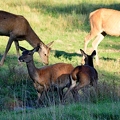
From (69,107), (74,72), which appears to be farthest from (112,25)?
(69,107)

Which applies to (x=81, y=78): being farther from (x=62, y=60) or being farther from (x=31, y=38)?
(x=62, y=60)

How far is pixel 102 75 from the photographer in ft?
47.5

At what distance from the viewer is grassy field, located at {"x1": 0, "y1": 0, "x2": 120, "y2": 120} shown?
874 cm

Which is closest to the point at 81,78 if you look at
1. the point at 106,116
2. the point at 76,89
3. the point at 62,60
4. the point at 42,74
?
the point at 76,89

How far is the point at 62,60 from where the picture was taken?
16.2 metres

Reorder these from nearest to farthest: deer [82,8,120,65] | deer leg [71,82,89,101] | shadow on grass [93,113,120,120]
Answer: shadow on grass [93,113,120,120], deer leg [71,82,89,101], deer [82,8,120,65]

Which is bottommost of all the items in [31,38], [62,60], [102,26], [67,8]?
[62,60]

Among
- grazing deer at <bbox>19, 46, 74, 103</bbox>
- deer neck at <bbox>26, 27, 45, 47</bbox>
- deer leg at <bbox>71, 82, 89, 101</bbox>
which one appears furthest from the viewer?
deer neck at <bbox>26, 27, 45, 47</bbox>

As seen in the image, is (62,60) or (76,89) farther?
(62,60)

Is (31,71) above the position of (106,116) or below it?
above

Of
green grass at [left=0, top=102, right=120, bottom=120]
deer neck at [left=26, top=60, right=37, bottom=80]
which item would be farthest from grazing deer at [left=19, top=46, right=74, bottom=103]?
green grass at [left=0, top=102, right=120, bottom=120]

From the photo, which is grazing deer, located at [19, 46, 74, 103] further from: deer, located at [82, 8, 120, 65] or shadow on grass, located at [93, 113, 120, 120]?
deer, located at [82, 8, 120, 65]

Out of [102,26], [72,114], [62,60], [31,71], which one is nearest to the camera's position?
[72,114]

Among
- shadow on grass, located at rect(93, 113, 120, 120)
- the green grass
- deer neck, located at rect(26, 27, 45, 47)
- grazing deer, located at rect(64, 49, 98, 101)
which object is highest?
deer neck, located at rect(26, 27, 45, 47)
